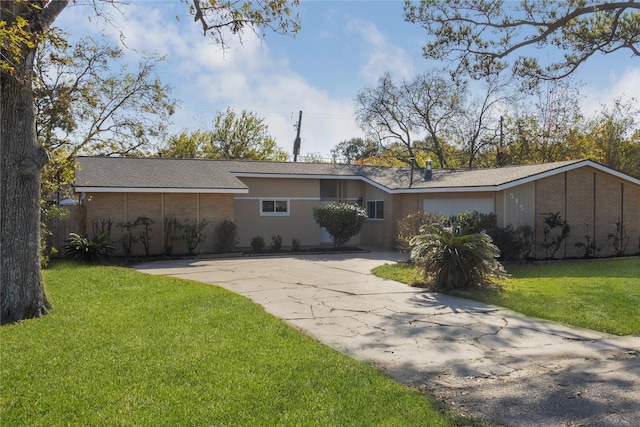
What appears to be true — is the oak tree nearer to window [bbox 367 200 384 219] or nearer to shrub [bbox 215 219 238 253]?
shrub [bbox 215 219 238 253]

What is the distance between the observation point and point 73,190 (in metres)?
17.6

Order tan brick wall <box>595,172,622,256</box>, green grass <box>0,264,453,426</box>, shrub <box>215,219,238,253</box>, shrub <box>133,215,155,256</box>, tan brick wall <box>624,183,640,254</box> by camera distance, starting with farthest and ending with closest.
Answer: shrub <box>215,219,238,253</box>
tan brick wall <box>624,183,640,254</box>
tan brick wall <box>595,172,622,256</box>
shrub <box>133,215,155,256</box>
green grass <box>0,264,453,426</box>

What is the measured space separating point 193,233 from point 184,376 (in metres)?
13.8

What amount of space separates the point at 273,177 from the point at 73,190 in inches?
302

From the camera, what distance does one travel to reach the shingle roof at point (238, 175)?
17516 mm

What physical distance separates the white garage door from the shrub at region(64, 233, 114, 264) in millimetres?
11735

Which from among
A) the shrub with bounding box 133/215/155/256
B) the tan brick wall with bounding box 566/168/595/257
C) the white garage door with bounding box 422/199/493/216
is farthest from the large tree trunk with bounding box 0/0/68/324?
the tan brick wall with bounding box 566/168/595/257

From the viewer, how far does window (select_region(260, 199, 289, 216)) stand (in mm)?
21688

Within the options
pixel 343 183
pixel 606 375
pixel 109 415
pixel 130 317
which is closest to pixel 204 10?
pixel 130 317

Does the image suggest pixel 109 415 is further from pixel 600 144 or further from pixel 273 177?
pixel 600 144

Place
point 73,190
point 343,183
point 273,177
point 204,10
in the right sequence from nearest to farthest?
point 204,10
point 73,190
point 273,177
point 343,183

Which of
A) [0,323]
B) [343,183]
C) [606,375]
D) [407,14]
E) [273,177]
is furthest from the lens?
[343,183]

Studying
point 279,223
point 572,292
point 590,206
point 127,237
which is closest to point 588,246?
point 590,206

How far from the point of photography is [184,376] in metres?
5.04
